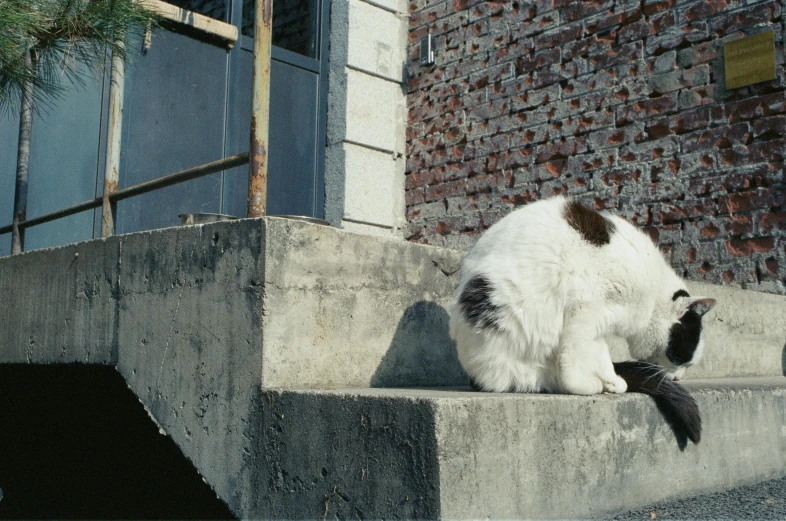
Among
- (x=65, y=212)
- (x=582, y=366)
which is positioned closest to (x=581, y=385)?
(x=582, y=366)

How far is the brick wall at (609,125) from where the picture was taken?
4551 millimetres

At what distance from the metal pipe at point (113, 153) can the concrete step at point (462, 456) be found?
1.82m

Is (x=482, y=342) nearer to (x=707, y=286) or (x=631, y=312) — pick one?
(x=631, y=312)

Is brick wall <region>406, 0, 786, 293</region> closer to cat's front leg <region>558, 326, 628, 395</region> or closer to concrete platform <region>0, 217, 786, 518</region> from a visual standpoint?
concrete platform <region>0, 217, 786, 518</region>

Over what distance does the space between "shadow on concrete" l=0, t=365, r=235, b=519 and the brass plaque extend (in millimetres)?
3885

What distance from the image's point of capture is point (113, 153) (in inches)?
154

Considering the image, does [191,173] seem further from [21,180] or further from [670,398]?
[670,398]

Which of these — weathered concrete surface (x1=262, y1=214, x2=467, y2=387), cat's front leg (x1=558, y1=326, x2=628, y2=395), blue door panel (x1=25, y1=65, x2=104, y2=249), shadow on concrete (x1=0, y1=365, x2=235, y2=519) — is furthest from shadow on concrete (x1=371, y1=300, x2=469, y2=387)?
blue door panel (x1=25, y1=65, x2=104, y2=249)

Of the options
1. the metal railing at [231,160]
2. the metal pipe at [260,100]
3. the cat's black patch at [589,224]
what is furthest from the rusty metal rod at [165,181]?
the cat's black patch at [589,224]

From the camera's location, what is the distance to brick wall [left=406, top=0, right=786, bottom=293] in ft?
14.9

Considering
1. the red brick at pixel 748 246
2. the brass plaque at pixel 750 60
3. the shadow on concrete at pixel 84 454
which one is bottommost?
the shadow on concrete at pixel 84 454

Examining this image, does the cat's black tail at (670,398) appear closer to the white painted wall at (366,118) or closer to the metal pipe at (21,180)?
the white painted wall at (366,118)

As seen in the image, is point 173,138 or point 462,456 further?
point 173,138

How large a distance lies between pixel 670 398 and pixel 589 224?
0.67 metres
